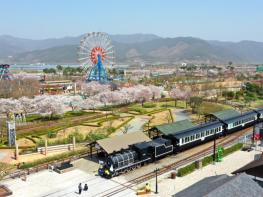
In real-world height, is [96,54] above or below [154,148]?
above

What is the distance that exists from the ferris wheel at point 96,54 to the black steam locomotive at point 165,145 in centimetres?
5793

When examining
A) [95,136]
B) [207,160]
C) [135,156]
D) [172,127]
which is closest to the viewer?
[135,156]

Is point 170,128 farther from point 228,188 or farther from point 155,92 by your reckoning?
point 155,92

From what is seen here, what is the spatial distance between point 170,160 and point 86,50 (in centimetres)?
6786

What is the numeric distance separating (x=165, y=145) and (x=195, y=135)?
19.6 ft

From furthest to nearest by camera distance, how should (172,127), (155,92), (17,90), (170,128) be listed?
(155,92) → (17,90) → (172,127) → (170,128)

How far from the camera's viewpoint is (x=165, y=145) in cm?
3659

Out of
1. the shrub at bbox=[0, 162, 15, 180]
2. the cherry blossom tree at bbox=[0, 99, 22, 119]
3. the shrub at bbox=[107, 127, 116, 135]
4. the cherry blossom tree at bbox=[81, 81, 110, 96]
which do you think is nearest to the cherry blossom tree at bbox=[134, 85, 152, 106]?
the cherry blossom tree at bbox=[81, 81, 110, 96]

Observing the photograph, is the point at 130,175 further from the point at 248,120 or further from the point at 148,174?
the point at 248,120

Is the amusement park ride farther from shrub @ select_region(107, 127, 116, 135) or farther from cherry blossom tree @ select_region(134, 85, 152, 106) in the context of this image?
shrub @ select_region(107, 127, 116, 135)

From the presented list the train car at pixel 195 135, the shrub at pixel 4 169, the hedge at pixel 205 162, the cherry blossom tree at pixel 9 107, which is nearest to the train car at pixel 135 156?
the train car at pixel 195 135

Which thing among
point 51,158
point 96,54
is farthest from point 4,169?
point 96,54

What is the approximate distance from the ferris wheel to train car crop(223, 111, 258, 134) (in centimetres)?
5672

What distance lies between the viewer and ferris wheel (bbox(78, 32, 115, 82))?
316 ft
